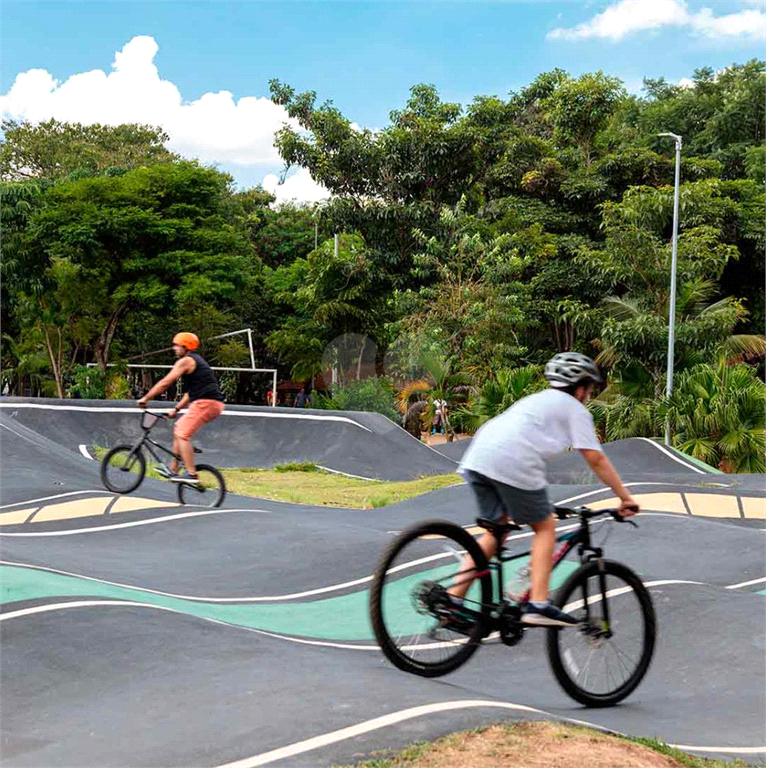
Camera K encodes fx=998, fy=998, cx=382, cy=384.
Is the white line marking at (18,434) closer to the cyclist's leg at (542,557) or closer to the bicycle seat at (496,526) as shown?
the bicycle seat at (496,526)

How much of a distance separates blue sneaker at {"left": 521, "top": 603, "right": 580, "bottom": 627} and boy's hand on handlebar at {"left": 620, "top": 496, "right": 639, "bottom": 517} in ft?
1.94

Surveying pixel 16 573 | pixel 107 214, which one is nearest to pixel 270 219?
pixel 107 214

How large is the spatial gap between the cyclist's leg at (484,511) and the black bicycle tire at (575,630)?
0.44m

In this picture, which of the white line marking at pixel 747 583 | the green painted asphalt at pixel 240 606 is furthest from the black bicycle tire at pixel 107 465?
the white line marking at pixel 747 583

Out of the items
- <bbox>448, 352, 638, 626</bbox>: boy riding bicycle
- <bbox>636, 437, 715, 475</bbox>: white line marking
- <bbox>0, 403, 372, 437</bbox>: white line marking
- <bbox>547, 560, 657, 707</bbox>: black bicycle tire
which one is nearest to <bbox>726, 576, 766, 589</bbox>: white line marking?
<bbox>547, 560, 657, 707</bbox>: black bicycle tire

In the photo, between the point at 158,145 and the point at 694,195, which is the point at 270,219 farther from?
the point at 694,195

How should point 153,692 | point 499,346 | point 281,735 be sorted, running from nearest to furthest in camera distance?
point 281,735, point 153,692, point 499,346

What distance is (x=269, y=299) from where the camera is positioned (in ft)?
160

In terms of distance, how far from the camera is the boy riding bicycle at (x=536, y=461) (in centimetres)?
477

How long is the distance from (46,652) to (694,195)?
29284 mm

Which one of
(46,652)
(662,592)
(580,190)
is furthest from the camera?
(580,190)

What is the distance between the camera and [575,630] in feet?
16.8

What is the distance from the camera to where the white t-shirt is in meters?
4.77

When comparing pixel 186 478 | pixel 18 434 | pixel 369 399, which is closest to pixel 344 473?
pixel 18 434
